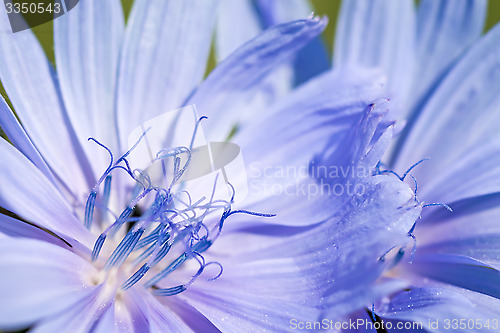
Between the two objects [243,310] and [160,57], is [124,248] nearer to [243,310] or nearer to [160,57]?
[243,310]

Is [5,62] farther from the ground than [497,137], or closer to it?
farther from the ground

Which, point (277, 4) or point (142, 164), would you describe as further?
point (277, 4)

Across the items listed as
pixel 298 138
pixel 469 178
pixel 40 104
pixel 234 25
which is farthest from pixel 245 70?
pixel 469 178

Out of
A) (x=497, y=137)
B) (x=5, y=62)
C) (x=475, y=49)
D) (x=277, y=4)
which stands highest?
(x=5, y=62)

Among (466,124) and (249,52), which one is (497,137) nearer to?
(466,124)

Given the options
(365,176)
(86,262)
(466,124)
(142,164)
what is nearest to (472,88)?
(466,124)

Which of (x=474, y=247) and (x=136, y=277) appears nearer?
(x=136, y=277)

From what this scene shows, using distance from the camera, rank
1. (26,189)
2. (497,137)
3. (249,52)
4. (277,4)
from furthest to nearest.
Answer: (277,4) < (497,137) < (249,52) < (26,189)

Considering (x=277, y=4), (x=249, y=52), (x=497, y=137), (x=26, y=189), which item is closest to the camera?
(x=26, y=189)
